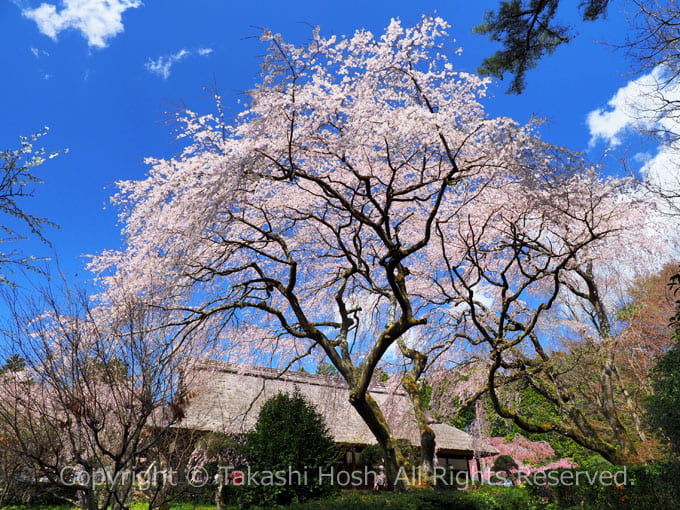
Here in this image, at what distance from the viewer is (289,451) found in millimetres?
8438

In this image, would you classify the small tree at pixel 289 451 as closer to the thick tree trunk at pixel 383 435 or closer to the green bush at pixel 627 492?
the thick tree trunk at pixel 383 435

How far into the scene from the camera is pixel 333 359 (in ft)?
27.4

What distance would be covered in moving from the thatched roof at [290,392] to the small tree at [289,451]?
560mm

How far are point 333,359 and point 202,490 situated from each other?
23.0ft

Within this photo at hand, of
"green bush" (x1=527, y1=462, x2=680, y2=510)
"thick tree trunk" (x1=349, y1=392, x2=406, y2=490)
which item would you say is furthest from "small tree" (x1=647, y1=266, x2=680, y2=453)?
"thick tree trunk" (x1=349, y1=392, x2=406, y2=490)

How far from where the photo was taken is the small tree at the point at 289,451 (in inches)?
327

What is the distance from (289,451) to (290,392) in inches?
356

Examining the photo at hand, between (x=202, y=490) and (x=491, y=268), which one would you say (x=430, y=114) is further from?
(x=202, y=490)

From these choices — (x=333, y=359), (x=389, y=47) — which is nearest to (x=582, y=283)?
(x=333, y=359)

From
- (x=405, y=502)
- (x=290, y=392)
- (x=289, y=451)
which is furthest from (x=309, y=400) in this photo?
(x=290, y=392)

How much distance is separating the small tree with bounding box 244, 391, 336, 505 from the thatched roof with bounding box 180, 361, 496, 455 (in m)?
0.56

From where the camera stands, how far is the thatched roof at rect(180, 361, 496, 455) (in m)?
11.9

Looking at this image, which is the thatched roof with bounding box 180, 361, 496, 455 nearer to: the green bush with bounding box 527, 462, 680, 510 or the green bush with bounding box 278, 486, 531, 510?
the green bush with bounding box 278, 486, 531, 510

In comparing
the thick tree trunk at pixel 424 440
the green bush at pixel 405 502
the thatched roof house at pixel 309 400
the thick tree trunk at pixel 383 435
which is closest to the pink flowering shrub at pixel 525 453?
the thatched roof house at pixel 309 400
